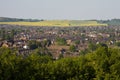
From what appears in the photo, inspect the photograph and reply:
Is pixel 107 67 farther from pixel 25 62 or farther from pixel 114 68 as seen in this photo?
pixel 25 62

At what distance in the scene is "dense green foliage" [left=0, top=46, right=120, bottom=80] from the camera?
53.8m

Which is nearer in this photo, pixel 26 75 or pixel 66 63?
pixel 26 75

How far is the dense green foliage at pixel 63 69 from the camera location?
2116 inches

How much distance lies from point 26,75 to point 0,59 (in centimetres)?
542

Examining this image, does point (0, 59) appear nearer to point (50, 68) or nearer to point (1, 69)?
point (1, 69)

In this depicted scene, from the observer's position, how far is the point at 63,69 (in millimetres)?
56281

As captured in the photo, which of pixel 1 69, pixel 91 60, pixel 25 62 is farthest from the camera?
pixel 91 60

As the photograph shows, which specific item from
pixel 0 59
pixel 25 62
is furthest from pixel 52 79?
pixel 0 59

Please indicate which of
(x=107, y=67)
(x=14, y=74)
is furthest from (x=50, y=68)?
(x=107, y=67)

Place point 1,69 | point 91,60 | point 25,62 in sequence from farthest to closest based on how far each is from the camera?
1. point 91,60
2. point 25,62
3. point 1,69

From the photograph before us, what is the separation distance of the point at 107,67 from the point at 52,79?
9844 mm

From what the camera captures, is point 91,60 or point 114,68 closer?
point 114,68

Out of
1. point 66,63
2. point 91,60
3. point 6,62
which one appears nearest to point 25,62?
point 6,62

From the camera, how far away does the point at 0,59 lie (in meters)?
55.5
